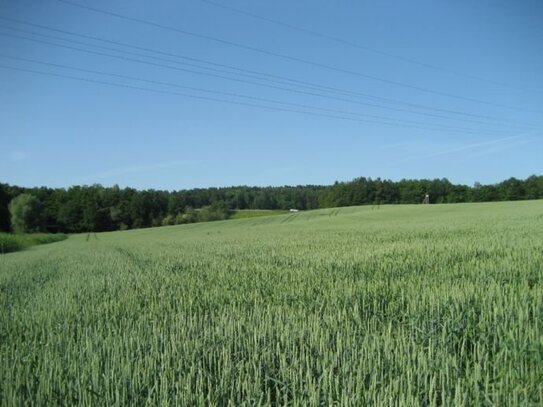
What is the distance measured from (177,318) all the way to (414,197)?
102 m

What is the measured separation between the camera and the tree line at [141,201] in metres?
79.6

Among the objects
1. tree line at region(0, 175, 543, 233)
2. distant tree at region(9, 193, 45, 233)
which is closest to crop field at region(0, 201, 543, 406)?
distant tree at region(9, 193, 45, 233)

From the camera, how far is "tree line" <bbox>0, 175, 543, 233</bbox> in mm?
79625

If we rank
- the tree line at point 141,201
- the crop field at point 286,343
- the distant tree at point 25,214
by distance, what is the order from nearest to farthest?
the crop field at point 286,343, the distant tree at point 25,214, the tree line at point 141,201

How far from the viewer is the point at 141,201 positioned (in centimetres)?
9038

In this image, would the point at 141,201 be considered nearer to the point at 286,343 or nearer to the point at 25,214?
the point at 25,214

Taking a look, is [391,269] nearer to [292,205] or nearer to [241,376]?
[241,376]

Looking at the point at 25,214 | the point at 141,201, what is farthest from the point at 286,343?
the point at 141,201

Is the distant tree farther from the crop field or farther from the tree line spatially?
the crop field

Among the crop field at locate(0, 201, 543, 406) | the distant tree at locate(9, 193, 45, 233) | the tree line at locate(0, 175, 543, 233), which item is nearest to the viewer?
the crop field at locate(0, 201, 543, 406)

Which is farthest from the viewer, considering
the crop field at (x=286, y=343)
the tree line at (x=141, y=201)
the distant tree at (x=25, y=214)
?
the tree line at (x=141, y=201)

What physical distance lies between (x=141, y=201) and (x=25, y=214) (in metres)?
22.4

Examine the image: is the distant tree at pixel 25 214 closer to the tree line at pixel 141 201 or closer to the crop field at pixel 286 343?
the tree line at pixel 141 201

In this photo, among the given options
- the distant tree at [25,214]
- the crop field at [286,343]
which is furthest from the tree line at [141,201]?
the crop field at [286,343]
